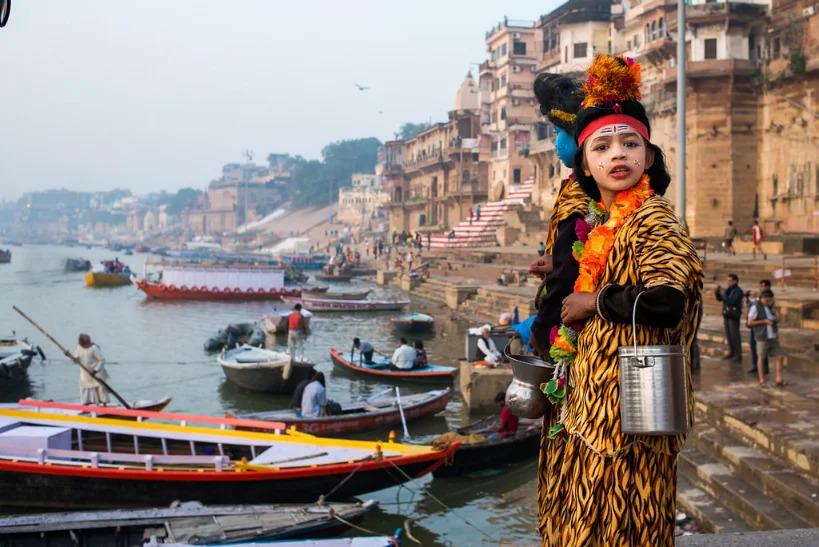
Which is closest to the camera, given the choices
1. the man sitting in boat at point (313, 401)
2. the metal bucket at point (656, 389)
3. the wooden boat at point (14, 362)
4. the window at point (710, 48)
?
the metal bucket at point (656, 389)

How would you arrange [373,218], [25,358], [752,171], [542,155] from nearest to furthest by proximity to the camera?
[25,358]
[752,171]
[542,155]
[373,218]

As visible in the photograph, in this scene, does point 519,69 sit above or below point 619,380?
above

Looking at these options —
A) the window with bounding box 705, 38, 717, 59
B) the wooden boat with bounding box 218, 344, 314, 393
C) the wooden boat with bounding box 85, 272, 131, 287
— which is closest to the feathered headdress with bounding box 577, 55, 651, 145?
the wooden boat with bounding box 218, 344, 314, 393

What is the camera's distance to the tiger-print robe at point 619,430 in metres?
2.18

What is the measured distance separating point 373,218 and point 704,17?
71.5 m

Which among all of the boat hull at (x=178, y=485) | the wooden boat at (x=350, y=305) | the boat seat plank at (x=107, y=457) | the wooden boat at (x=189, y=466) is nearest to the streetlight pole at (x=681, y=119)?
the wooden boat at (x=189, y=466)

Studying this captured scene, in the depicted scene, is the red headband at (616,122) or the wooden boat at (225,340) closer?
the red headband at (616,122)

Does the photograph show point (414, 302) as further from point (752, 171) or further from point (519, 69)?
point (519, 69)

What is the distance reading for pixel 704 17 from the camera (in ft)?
84.9

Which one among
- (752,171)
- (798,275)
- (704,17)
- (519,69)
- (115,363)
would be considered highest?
(519,69)

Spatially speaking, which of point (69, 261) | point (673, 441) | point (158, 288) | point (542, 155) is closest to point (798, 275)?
point (673, 441)

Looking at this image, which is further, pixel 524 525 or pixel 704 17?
pixel 704 17

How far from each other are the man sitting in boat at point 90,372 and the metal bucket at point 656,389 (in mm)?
10739

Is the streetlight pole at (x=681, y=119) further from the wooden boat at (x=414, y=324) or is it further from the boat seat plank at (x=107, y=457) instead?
the wooden boat at (x=414, y=324)
